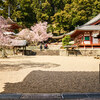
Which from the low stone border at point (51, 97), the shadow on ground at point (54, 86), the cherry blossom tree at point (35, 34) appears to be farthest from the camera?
the cherry blossom tree at point (35, 34)

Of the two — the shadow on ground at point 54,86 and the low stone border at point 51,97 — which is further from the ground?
the low stone border at point 51,97

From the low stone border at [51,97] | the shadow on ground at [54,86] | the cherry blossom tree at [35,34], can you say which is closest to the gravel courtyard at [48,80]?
the shadow on ground at [54,86]

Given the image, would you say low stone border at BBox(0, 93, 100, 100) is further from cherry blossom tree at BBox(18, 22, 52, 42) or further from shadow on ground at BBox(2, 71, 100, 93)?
cherry blossom tree at BBox(18, 22, 52, 42)

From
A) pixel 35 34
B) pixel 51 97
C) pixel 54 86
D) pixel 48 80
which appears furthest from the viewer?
pixel 35 34

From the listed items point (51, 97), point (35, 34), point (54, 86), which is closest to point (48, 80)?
point (54, 86)

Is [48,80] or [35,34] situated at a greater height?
[35,34]

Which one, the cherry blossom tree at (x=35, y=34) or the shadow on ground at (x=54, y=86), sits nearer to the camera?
the shadow on ground at (x=54, y=86)

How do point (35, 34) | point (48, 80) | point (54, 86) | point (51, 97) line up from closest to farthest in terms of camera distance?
1. point (51, 97)
2. point (54, 86)
3. point (48, 80)
4. point (35, 34)

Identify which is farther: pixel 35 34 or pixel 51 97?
pixel 35 34

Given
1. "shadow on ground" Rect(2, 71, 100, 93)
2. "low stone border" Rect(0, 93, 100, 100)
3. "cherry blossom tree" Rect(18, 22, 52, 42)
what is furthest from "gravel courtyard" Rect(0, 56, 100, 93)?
"cherry blossom tree" Rect(18, 22, 52, 42)

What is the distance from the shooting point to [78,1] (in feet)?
107

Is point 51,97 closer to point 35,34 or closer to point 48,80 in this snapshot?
point 48,80

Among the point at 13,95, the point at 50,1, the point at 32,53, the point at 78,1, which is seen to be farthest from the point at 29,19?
the point at 13,95

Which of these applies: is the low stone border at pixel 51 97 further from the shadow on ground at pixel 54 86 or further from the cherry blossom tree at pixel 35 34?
the cherry blossom tree at pixel 35 34
